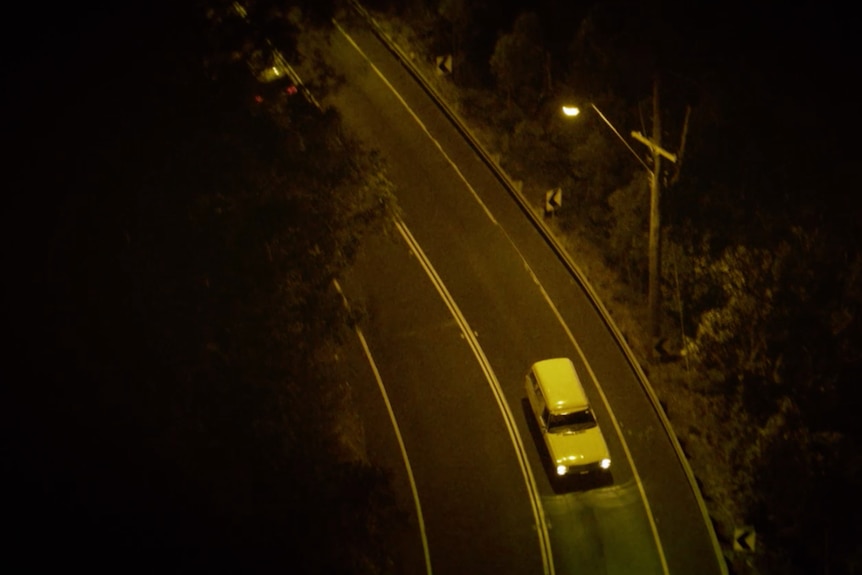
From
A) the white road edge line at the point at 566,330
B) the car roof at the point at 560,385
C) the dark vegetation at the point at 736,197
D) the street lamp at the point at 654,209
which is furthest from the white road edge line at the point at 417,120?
the car roof at the point at 560,385

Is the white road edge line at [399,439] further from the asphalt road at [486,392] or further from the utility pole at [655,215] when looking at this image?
the utility pole at [655,215]

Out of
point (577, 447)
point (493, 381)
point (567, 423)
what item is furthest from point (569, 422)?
point (493, 381)

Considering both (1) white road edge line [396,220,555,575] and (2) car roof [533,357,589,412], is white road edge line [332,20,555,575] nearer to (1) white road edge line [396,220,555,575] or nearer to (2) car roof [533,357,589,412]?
(1) white road edge line [396,220,555,575]

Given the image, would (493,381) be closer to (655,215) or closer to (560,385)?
(560,385)

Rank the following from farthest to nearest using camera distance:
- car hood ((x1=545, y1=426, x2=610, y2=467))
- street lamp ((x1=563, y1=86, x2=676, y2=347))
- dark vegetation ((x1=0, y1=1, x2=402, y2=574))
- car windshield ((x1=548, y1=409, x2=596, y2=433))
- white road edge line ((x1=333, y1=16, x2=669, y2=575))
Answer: car windshield ((x1=548, y1=409, x2=596, y2=433)), street lamp ((x1=563, y1=86, x2=676, y2=347)), car hood ((x1=545, y1=426, x2=610, y2=467)), white road edge line ((x1=333, y1=16, x2=669, y2=575)), dark vegetation ((x1=0, y1=1, x2=402, y2=574))

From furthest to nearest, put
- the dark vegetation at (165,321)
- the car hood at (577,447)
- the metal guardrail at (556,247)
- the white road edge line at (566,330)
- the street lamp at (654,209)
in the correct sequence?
the metal guardrail at (556,247), the street lamp at (654,209), the car hood at (577,447), the white road edge line at (566,330), the dark vegetation at (165,321)

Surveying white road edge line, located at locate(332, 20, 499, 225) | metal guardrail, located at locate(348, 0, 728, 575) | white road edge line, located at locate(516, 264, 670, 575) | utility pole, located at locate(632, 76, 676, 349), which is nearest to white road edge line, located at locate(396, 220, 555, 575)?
white road edge line, located at locate(516, 264, 670, 575)

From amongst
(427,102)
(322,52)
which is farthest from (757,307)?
(322,52)
